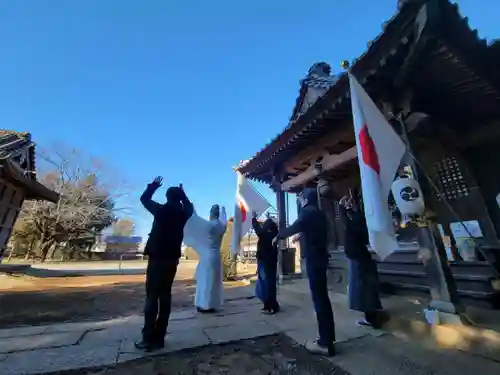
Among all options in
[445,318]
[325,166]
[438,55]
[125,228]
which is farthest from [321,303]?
[125,228]

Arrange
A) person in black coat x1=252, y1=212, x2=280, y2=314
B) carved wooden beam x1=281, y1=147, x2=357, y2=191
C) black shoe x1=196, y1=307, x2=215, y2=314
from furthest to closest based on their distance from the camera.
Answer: carved wooden beam x1=281, y1=147, x2=357, y2=191
black shoe x1=196, y1=307, x2=215, y2=314
person in black coat x1=252, y1=212, x2=280, y2=314

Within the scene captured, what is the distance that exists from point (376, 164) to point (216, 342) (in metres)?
2.91

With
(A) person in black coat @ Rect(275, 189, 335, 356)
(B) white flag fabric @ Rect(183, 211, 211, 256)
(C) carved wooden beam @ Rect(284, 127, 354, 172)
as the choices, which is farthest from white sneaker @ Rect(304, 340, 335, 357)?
(C) carved wooden beam @ Rect(284, 127, 354, 172)

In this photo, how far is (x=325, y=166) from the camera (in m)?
6.14

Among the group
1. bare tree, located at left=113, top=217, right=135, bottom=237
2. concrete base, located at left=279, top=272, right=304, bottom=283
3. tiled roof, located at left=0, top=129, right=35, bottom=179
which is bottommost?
concrete base, located at left=279, top=272, right=304, bottom=283

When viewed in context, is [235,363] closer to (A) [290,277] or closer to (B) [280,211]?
(B) [280,211]

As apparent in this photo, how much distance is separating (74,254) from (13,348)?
3358cm

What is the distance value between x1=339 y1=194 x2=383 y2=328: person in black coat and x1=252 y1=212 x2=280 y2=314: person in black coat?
1447mm

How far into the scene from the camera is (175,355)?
282cm

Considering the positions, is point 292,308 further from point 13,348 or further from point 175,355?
point 13,348

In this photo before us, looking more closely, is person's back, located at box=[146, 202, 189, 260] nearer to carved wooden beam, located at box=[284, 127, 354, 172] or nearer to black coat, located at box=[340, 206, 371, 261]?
black coat, located at box=[340, 206, 371, 261]

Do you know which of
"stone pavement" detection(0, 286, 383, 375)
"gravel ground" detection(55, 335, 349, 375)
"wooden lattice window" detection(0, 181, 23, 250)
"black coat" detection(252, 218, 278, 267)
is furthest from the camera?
→ "wooden lattice window" detection(0, 181, 23, 250)

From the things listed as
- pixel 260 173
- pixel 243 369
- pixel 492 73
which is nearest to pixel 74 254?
pixel 260 173

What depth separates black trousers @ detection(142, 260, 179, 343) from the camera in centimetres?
299
